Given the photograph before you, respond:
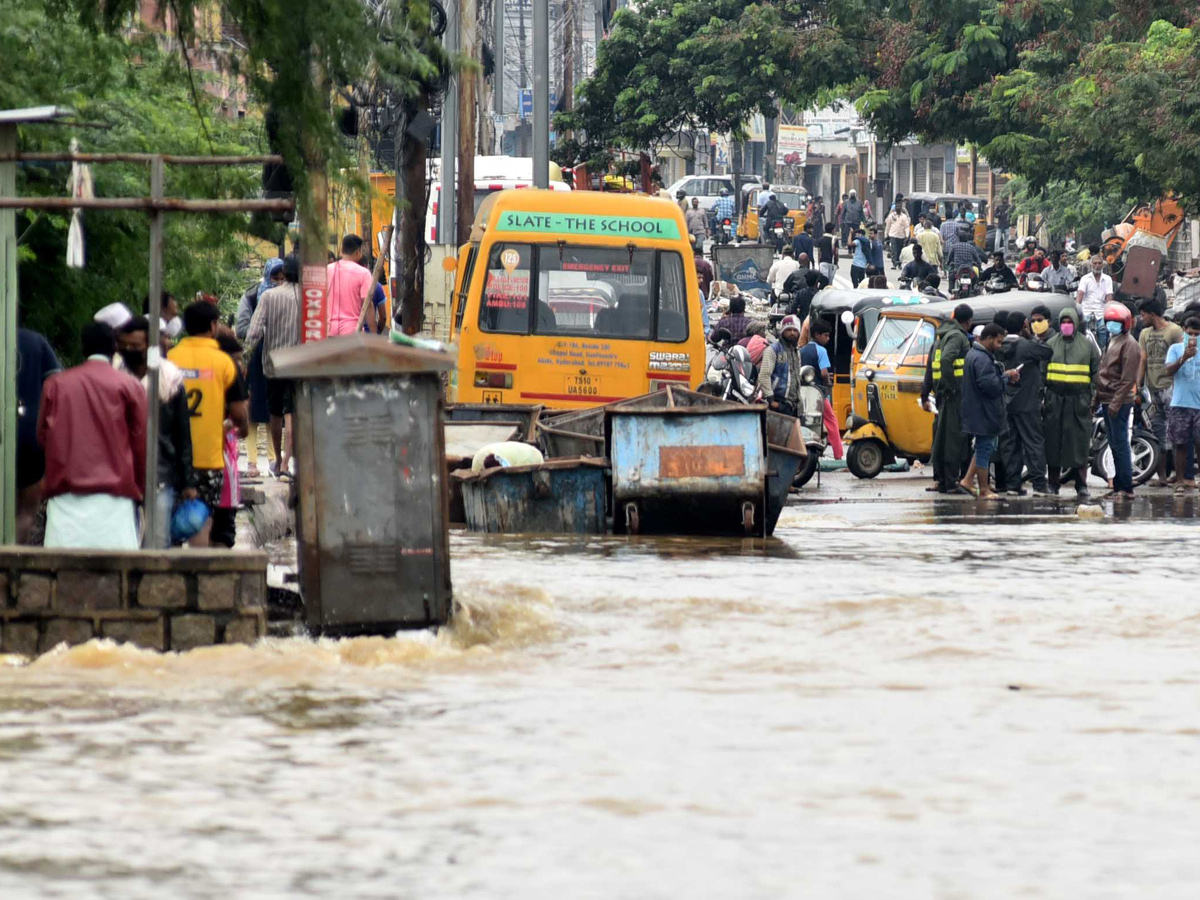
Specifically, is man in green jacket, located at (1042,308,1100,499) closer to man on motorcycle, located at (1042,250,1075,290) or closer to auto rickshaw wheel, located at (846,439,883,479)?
auto rickshaw wheel, located at (846,439,883,479)

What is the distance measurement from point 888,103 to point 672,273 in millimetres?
22841

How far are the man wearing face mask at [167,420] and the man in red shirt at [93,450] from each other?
75 centimetres

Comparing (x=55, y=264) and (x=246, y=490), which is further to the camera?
(x=246, y=490)

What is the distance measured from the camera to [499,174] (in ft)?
108

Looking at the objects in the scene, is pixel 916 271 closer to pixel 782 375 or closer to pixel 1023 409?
pixel 782 375

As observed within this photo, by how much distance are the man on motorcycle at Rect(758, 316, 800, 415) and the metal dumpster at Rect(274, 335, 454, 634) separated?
11.7 metres

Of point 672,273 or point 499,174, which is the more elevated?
point 499,174

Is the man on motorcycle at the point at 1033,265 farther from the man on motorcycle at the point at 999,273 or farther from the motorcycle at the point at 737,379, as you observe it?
the motorcycle at the point at 737,379

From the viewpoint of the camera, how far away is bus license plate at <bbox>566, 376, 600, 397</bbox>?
59.3 ft

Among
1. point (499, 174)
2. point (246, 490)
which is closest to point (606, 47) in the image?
point (499, 174)

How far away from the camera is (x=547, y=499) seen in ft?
49.9

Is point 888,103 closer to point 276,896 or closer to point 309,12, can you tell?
point 309,12

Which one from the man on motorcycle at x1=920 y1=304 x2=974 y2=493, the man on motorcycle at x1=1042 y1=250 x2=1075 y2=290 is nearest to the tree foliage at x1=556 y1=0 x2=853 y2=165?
the man on motorcycle at x1=1042 y1=250 x2=1075 y2=290

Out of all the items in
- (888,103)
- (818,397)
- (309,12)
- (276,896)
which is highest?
(888,103)
